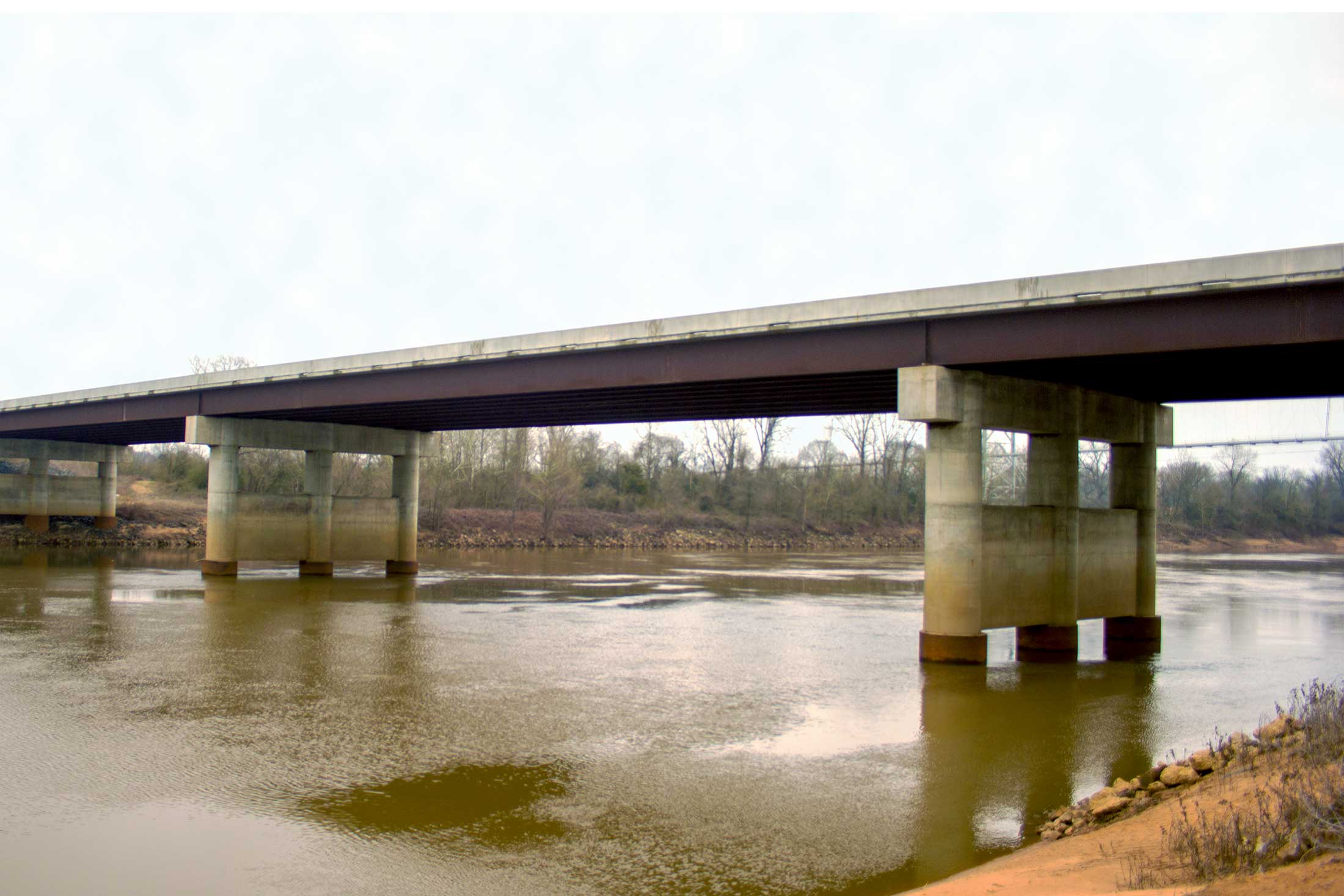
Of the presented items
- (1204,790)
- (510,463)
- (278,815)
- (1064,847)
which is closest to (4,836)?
(278,815)

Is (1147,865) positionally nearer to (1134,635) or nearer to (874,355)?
(874,355)

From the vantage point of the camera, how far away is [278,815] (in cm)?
1008

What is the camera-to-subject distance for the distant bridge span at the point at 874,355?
58.8ft

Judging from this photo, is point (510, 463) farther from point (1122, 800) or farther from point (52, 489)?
point (1122, 800)

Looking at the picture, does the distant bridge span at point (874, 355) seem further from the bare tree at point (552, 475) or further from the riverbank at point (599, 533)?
the bare tree at point (552, 475)

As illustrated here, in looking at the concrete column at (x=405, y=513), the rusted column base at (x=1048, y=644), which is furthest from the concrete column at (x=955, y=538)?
the concrete column at (x=405, y=513)

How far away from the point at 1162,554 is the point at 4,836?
93333 mm

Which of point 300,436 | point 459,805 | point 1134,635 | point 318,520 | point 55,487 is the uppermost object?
point 300,436

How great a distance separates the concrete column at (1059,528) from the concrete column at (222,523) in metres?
31.4

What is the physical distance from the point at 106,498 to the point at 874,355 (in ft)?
199

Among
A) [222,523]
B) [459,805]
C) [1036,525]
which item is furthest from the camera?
[222,523]

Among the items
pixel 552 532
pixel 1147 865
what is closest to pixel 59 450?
pixel 552 532

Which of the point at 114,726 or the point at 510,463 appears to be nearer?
the point at 114,726

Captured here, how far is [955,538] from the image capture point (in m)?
20.9
